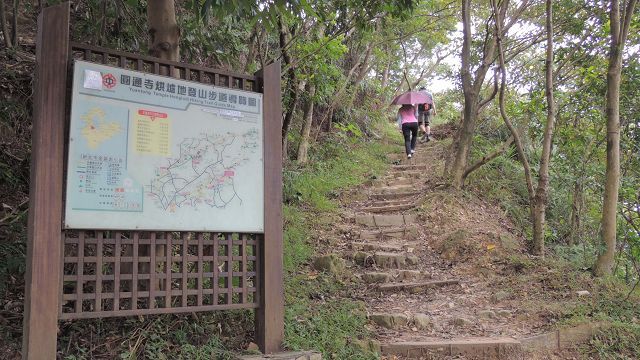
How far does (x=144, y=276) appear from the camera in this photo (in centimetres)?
325

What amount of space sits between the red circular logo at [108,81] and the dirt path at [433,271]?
3030mm

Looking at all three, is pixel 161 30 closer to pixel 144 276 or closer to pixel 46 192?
pixel 46 192

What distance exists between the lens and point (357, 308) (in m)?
4.95

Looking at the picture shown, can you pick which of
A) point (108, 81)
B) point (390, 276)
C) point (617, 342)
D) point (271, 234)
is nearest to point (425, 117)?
point (390, 276)

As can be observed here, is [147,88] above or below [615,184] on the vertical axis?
above

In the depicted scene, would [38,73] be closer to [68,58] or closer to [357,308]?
[68,58]

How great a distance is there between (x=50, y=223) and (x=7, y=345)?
1008 millimetres

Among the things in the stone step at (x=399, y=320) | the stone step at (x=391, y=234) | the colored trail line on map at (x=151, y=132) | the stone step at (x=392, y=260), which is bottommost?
the stone step at (x=399, y=320)

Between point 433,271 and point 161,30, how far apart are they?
4.61 meters

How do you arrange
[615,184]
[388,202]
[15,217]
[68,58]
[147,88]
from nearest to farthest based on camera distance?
[68,58], [147,88], [15,217], [615,184], [388,202]

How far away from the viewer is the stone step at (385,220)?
8133 millimetres

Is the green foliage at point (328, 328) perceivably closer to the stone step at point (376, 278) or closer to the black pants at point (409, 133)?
the stone step at point (376, 278)

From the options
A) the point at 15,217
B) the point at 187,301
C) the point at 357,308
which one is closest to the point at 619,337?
the point at 357,308

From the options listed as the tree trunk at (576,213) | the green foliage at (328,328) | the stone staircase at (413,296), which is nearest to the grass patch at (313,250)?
the green foliage at (328,328)
